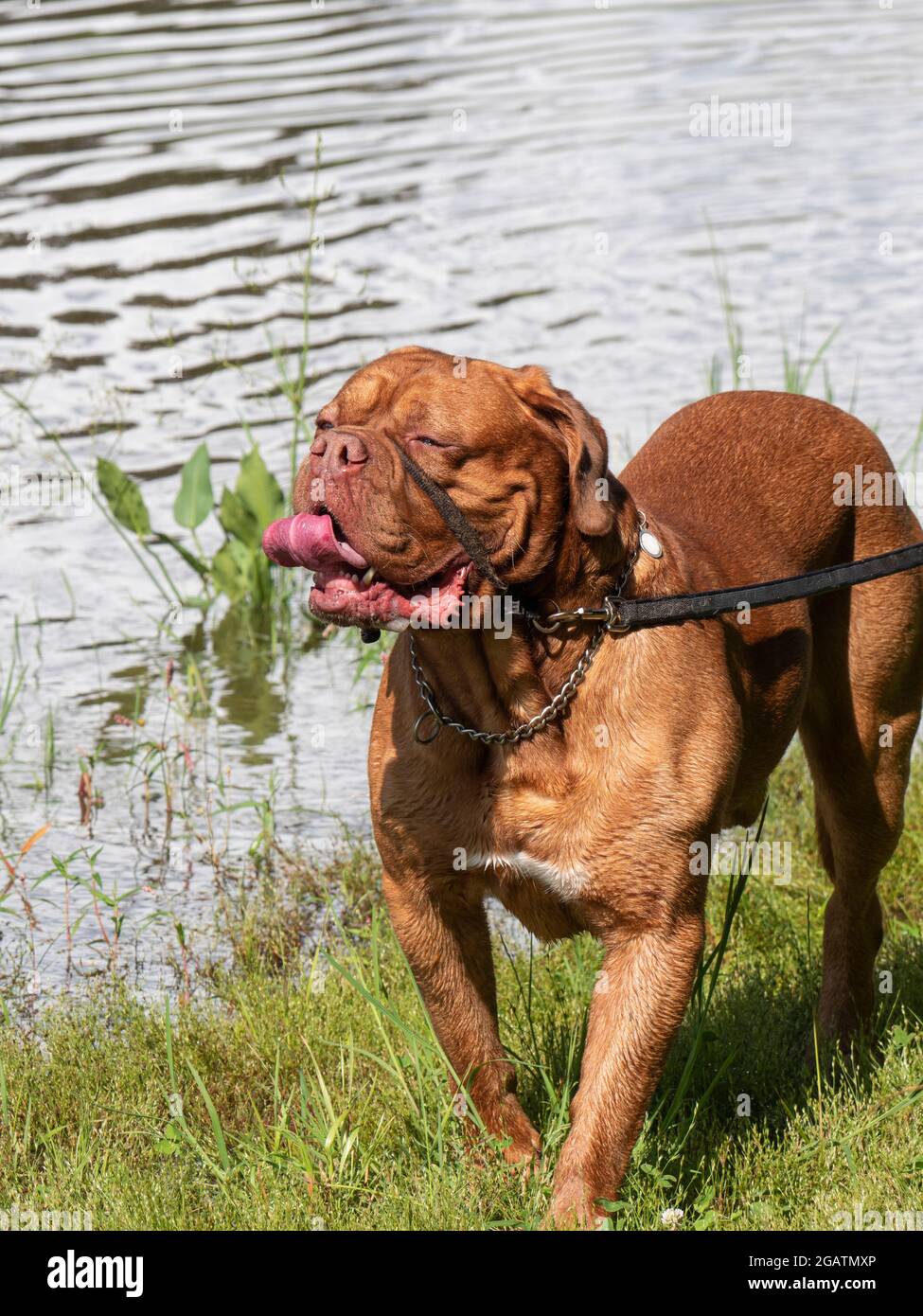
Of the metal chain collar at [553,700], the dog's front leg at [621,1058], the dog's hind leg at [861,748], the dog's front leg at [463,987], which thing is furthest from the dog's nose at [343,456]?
the dog's hind leg at [861,748]

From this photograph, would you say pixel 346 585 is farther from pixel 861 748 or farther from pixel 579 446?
pixel 861 748

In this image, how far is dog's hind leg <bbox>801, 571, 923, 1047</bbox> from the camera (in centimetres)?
476

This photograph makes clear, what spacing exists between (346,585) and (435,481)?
0.89 ft

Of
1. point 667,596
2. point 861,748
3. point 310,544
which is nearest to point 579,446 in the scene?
point 667,596

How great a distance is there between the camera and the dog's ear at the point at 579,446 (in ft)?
11.6

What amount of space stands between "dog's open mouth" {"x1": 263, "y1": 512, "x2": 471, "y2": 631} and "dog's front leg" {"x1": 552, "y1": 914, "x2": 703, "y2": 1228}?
859 millimetres

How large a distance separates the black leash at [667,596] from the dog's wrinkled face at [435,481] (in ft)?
0.07

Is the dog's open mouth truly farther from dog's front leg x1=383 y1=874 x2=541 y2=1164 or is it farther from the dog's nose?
dog's front leg x1=383 y1=874 x2=541 y2=1164

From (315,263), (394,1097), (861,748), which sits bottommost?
(394,1097)

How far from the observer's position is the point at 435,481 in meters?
3.46

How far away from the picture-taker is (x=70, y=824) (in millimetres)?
6160

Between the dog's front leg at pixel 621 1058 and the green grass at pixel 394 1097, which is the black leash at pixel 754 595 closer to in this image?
the dog's front leg at pixel 621 1058

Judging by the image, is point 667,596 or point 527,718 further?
point 667,596
